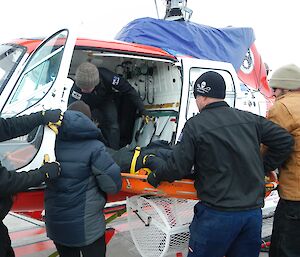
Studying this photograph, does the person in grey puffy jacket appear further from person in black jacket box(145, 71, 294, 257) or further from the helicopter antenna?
the helicopter antenna

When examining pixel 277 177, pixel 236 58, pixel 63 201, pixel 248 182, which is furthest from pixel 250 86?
pixel 63 201

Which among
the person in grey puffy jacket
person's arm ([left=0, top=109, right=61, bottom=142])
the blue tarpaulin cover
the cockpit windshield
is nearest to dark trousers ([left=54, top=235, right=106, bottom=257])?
the person in grey puffy jacket

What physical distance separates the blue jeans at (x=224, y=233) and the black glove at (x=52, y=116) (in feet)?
3.72

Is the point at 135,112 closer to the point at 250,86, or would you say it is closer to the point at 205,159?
the point at 250,86

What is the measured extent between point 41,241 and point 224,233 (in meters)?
2.78

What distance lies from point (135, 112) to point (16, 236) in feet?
7.12

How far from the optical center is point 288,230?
262 cm

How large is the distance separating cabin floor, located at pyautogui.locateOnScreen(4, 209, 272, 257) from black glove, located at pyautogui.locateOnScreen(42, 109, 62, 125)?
2072 mm

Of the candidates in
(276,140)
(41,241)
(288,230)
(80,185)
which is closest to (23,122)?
(80,185)

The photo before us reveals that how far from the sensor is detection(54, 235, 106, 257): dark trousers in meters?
2.56

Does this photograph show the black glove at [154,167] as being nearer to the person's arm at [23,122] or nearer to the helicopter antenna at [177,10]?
the person's arm at [23,122]

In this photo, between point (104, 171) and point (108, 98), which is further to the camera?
point (108, 98)

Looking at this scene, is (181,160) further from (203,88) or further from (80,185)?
(80,185)

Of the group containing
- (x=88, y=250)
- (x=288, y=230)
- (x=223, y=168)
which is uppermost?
(x=223, y=168)
